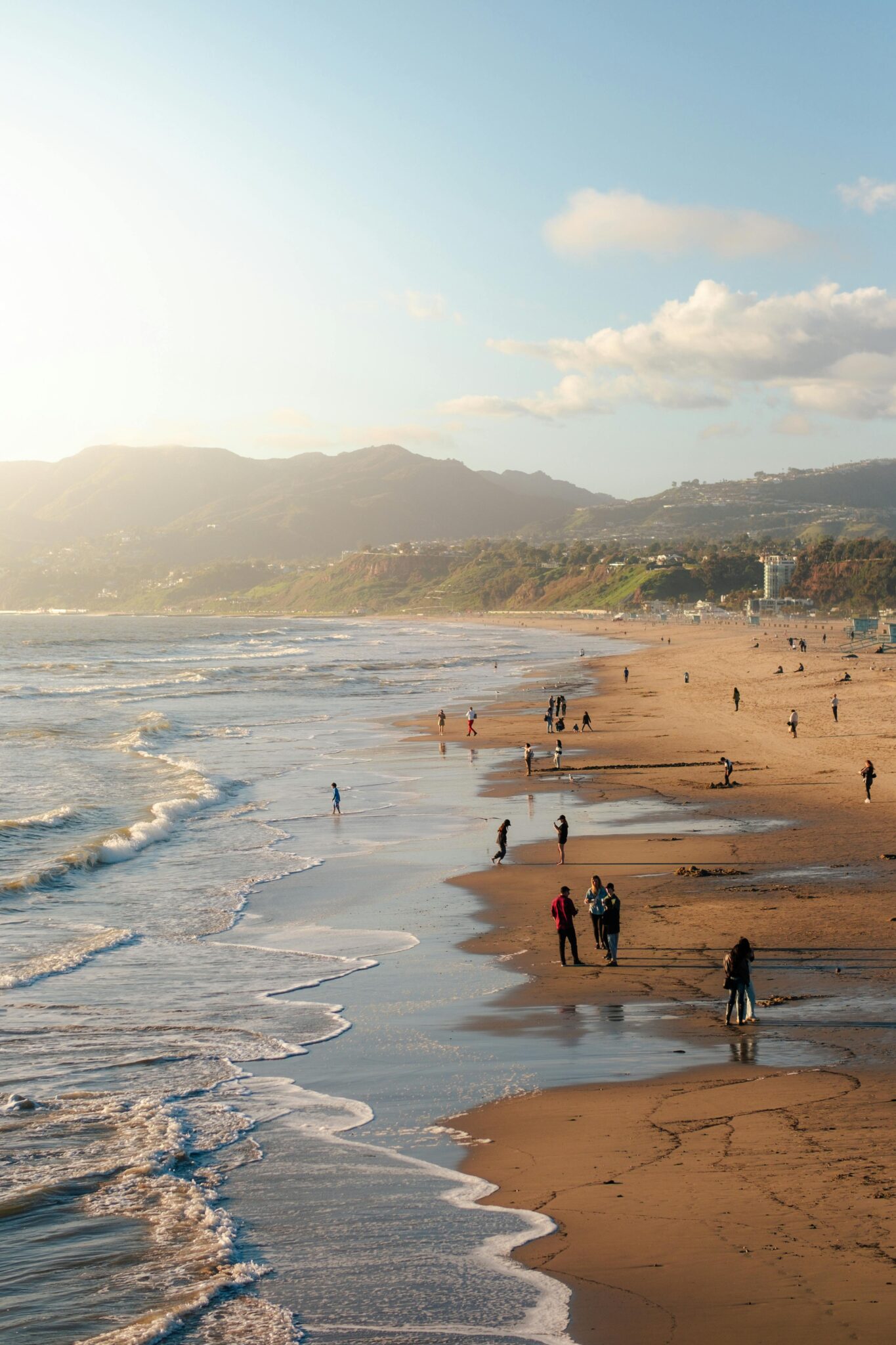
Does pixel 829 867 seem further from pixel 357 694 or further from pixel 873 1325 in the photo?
pixel 357 694

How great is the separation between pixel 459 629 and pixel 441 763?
124573mm

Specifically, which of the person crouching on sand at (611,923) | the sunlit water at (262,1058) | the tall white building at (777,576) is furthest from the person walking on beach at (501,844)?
the tall white building at (777,576)

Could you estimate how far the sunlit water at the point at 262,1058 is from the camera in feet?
23.3

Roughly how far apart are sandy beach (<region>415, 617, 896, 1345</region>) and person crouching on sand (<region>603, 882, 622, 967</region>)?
→ 0.73 feet

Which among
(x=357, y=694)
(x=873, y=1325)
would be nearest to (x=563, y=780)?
(x=873, y=1325)

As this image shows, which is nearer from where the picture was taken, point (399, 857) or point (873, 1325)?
point (873, 1325)

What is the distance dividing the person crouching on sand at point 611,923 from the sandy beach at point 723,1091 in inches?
8.8

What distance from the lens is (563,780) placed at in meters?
32.4

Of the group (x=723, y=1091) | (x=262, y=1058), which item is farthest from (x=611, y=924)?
(x=262, y=1058)

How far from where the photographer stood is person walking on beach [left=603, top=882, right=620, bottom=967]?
14914mm

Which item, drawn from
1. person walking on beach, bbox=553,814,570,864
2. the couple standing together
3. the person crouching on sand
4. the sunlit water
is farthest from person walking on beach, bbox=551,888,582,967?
person walking on beach, bbox=553,814,570,864

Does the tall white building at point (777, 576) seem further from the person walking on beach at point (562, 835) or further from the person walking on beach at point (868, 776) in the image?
the person walking on beach at point (562, 835)

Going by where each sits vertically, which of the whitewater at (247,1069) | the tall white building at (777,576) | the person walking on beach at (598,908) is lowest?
the whitewater at (247,1069)

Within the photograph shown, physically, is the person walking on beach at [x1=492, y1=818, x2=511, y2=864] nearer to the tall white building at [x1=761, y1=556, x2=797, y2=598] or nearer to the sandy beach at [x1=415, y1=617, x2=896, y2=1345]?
the sandy beach at [x1=415, y1=617, x2=896, y2=1345]
